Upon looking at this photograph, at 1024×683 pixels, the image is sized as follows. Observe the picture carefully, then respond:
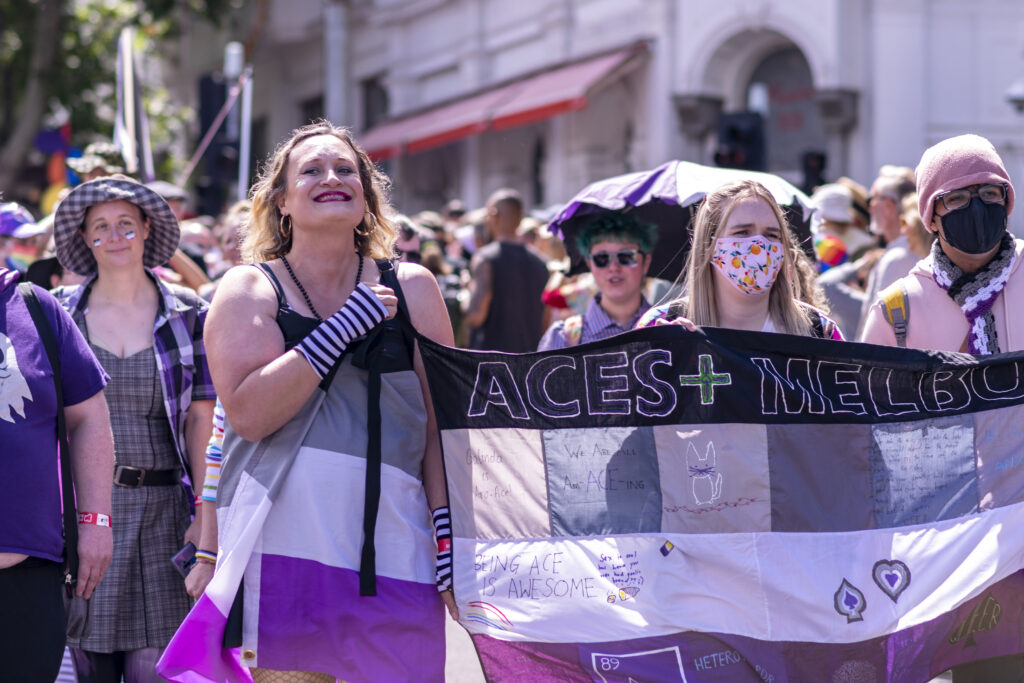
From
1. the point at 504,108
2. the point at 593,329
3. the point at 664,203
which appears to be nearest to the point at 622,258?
the point at 593,329

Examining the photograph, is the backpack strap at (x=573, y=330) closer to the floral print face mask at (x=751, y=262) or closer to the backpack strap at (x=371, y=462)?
the floral print face mask at (x=751, y=262)

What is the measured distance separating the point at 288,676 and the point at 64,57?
98.9 ft

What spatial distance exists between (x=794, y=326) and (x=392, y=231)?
1219 mm

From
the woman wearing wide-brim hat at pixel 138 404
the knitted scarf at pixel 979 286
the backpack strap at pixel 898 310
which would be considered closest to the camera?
the knitted scarf at pixel 979 286

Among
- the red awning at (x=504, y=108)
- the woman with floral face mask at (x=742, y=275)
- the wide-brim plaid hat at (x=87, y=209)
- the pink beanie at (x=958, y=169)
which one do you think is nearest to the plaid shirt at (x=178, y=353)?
the wide-brim plaid hat at (x=87, y=209)

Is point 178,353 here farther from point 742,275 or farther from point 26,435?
point 742,275

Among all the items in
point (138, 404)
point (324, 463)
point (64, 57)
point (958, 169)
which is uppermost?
point (64, 57)

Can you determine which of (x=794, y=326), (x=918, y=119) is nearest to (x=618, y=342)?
(x=794, y=326)

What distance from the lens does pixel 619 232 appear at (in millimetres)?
5980

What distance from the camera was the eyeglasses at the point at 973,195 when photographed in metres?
4.27

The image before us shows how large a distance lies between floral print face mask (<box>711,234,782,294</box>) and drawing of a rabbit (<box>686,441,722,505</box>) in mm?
492

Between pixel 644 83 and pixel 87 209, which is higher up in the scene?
pixel 644 83

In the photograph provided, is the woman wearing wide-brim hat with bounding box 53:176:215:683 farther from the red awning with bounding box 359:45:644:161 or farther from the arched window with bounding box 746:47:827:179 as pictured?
the red awning with bounding box 359:45:644:161

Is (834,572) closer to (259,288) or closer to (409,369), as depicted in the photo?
(409,369)
